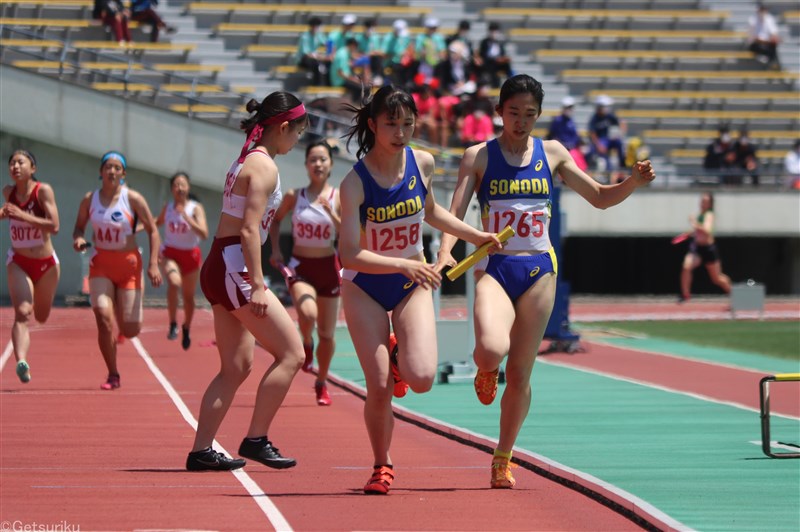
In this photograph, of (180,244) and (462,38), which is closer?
(180,244)

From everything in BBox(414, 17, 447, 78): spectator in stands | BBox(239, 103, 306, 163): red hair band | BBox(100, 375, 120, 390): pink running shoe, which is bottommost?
BBox(100, 375, 120, 390): pink running shoe

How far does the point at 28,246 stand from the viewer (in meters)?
15.1

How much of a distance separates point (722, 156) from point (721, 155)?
5 centimetres

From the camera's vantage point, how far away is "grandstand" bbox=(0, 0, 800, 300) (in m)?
30.0

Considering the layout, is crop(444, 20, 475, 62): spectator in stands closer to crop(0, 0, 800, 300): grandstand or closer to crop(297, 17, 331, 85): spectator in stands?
crop(0, 0, 800, 300): grandstand

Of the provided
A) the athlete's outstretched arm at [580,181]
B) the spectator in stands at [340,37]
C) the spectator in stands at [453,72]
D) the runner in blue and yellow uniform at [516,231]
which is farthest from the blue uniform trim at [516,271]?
the spectator in stands at [453,72]

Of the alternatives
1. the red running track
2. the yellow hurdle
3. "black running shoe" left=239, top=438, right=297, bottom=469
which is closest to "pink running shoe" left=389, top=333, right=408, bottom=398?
the red running track

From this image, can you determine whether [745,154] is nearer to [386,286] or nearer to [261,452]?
[261,452]

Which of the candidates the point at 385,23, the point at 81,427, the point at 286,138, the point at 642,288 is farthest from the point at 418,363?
the point at 385,23

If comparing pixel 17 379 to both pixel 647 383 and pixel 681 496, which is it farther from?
pixel 681 496

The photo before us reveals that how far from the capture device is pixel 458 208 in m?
9.45

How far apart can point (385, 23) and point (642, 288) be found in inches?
330

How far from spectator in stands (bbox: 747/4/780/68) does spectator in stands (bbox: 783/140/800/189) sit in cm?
444

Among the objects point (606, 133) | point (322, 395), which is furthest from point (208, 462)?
point (606, 133)
